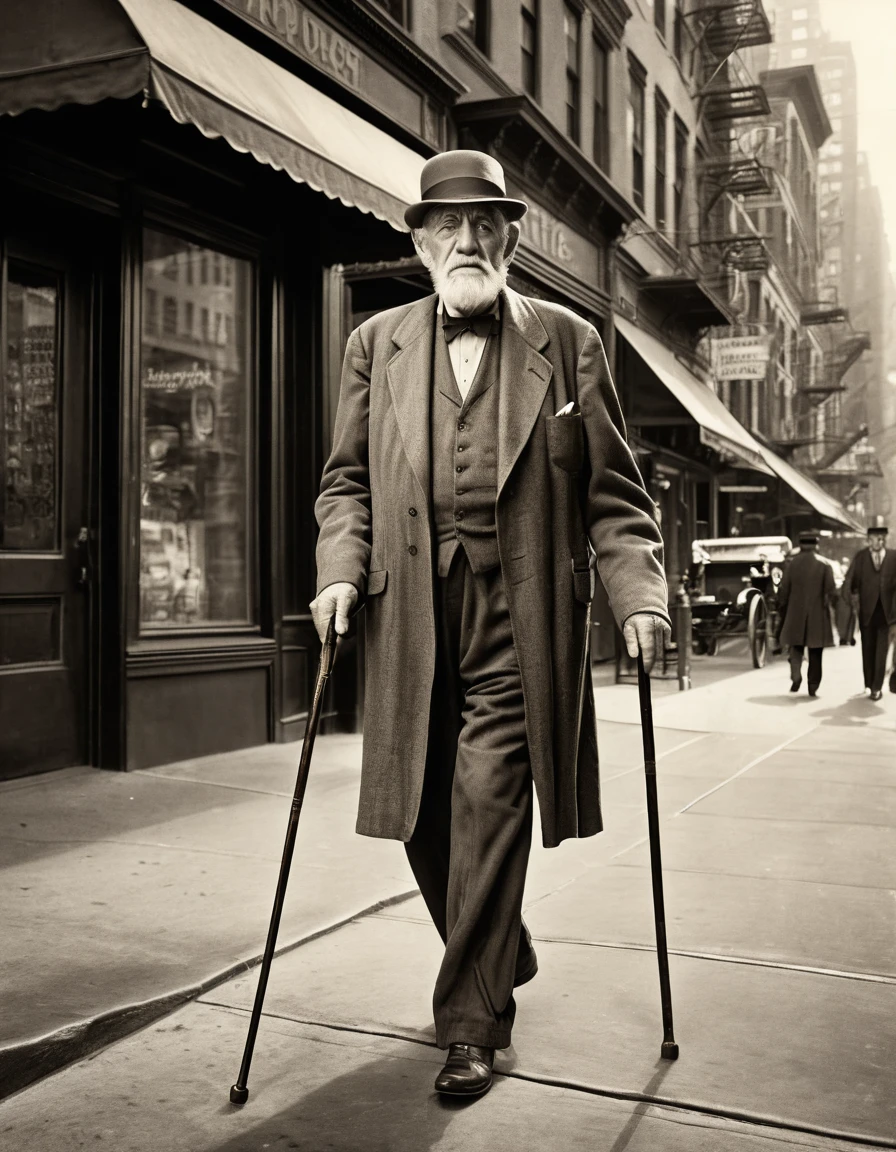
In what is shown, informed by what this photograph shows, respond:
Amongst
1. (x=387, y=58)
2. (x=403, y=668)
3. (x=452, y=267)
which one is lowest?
(x=403, y=668)

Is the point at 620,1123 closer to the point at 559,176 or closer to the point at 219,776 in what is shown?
the point at 219,776

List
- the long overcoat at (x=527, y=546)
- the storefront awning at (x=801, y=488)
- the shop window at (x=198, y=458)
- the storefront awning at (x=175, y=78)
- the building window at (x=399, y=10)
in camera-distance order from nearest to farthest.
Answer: the long overcoat at (x=527, y=546)
the storefront awning at (x=175, y=78)
the shop window at (x=198, y=458)
the building window at (x=399, y=10)
the storefront awning at (x=801, y=488)

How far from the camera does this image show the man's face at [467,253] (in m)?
3.46

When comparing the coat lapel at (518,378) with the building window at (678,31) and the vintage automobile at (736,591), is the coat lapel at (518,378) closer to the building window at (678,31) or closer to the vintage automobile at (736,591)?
the vintage automobile at (736,591)

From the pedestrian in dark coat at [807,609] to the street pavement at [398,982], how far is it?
742 centimetres

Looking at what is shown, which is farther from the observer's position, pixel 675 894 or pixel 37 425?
pixel 37 425

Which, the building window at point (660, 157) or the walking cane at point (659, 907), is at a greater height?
the building window at point (660, 157)

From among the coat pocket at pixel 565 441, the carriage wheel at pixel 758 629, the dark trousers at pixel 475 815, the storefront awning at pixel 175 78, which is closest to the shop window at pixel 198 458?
the storefront awning at pixel 175 78

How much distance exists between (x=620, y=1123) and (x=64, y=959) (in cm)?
190

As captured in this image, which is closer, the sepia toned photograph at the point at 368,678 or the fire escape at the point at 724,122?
the sepia toned photograph at the point at 368,678

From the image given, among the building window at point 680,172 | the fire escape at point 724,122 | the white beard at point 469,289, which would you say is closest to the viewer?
the white beard at point 469,289

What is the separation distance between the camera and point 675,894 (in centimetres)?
526

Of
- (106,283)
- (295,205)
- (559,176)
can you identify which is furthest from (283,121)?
(559,176)

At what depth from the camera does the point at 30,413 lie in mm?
7480
